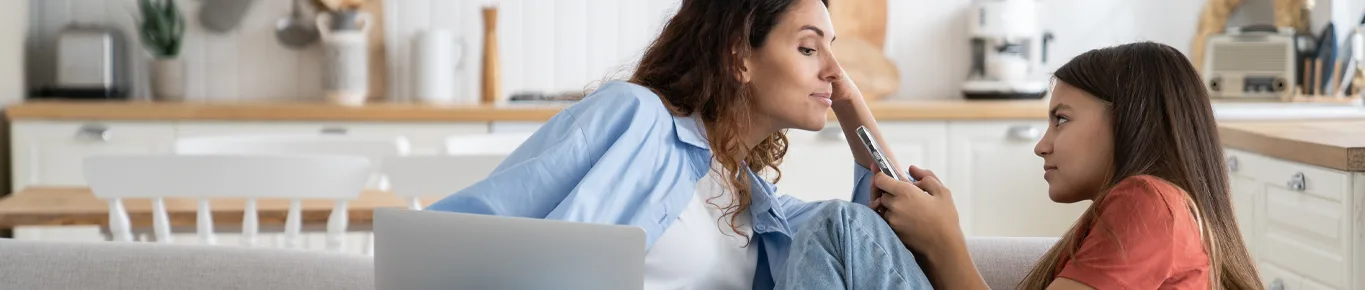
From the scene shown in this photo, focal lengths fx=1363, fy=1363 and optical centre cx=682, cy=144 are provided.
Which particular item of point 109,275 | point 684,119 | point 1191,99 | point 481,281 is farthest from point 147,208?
point 1191,99

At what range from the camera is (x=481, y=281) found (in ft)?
3.71

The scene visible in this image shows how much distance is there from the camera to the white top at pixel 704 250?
4.97 ft

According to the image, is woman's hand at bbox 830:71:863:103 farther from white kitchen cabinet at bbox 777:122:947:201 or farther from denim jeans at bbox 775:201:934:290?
white kitchen cabinet at bbox 777:122:947:201

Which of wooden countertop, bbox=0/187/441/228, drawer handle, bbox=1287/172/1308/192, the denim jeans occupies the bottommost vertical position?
wooden countertop, bbox=0/187/441/228

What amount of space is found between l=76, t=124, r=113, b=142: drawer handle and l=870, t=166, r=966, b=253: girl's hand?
2988 millimetres

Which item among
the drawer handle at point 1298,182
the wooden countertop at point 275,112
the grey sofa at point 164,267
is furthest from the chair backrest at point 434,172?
the drawer handle at point 1298,182

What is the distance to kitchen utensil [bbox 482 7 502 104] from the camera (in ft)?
14.2

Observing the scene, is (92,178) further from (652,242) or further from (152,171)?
(652,242)

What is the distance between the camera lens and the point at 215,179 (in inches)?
91.4

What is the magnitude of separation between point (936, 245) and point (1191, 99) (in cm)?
33

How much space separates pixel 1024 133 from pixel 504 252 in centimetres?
310

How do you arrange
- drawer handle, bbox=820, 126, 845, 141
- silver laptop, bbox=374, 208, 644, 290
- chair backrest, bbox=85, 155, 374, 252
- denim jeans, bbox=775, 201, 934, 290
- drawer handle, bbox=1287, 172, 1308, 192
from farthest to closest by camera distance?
drawer handle, bbox=820, 126, 845, 141 < drawer handle, bbox=1287, 172, 1308, 192 < chair backrest, bbox=85, 155, 374, 252 < denim jeans, bbox=775, 201, 934, 290 < silver laptop, bbox=374, 208, 644, 290

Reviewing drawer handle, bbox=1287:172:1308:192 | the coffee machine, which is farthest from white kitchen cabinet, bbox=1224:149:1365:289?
the coffee machine

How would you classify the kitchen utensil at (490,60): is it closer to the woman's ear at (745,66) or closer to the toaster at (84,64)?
the toaster at (84,64)
